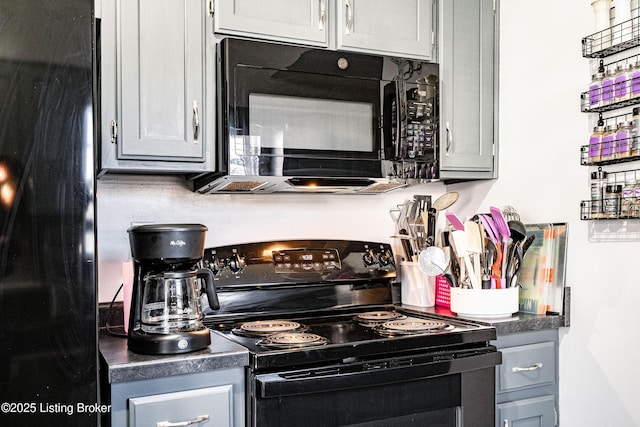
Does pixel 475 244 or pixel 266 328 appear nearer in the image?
pixel 266 328

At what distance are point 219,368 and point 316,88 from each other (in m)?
0.98

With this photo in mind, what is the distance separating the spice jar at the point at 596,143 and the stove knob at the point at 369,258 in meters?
0.86

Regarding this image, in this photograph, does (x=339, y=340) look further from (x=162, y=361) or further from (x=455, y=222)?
(x=455, y=222)

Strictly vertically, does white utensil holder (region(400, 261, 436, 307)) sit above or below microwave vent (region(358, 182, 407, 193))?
below

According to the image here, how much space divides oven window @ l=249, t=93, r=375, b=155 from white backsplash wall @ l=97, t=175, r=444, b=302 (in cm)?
39

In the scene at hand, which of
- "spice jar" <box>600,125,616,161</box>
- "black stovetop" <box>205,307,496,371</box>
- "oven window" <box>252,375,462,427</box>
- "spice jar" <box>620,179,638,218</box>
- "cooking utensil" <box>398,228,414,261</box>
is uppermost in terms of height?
"spice jar" <box>600,125,616,161</box>

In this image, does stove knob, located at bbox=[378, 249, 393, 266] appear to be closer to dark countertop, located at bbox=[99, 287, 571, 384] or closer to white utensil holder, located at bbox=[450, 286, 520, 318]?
white utensil holder, located at bbox=[450, 286, 520, 318]

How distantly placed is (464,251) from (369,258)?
1.40 feet

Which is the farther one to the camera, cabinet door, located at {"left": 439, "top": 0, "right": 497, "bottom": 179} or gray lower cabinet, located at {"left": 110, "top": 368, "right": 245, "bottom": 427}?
cabinet door, located at {"left": 439, "top": 0, "right": 497, "bottom": 179}

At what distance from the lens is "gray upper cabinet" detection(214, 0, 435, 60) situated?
1.97 metres

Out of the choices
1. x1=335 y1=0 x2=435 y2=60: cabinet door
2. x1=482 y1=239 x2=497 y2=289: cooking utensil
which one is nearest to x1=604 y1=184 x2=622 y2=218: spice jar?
x1=482 y1=239 x2=497 y2=289: cooking utensil

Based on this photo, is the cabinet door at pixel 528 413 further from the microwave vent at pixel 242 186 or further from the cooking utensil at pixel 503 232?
the microwave vent at pixel 242 186

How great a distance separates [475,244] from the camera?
81.1 inches

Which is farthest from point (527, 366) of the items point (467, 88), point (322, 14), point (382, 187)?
point (322, 14)
